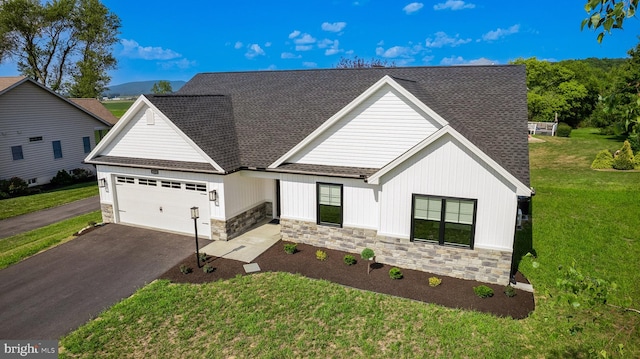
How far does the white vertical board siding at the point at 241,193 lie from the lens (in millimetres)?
15438

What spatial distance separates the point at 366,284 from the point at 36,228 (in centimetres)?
1620

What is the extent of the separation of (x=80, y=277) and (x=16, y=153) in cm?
1826

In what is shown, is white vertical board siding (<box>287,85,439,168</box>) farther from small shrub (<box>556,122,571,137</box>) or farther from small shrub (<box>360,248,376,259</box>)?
small shrub (<box>556,122,571,137</box>)

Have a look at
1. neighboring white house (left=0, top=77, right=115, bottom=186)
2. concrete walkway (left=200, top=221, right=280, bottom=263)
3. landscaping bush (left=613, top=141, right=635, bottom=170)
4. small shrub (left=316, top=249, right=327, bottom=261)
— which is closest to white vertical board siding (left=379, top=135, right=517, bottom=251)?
→ small shrub (left=316, top=249, right=327, bottom=261)

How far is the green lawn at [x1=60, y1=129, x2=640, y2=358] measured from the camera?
28.8 feet

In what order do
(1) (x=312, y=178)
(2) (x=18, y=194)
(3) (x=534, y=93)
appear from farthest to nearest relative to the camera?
(3) (x=534, y=93), (2) (x=18, y=194), (1) (x=312, y=178)

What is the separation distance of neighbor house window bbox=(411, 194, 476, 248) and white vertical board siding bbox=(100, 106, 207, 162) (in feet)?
28.7

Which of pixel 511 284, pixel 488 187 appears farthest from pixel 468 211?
pixel 511 284

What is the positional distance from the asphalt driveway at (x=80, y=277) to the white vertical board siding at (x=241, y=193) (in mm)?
2209

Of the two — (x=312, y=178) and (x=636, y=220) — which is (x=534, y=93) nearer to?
(x=636, y=220)

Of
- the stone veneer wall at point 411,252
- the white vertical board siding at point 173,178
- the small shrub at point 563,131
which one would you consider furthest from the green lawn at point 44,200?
the small shrub at point 563,131

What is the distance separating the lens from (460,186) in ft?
39.4

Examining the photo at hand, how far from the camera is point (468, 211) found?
12109mm

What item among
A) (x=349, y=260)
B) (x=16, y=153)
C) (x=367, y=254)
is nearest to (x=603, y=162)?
(x=367, y=254)
